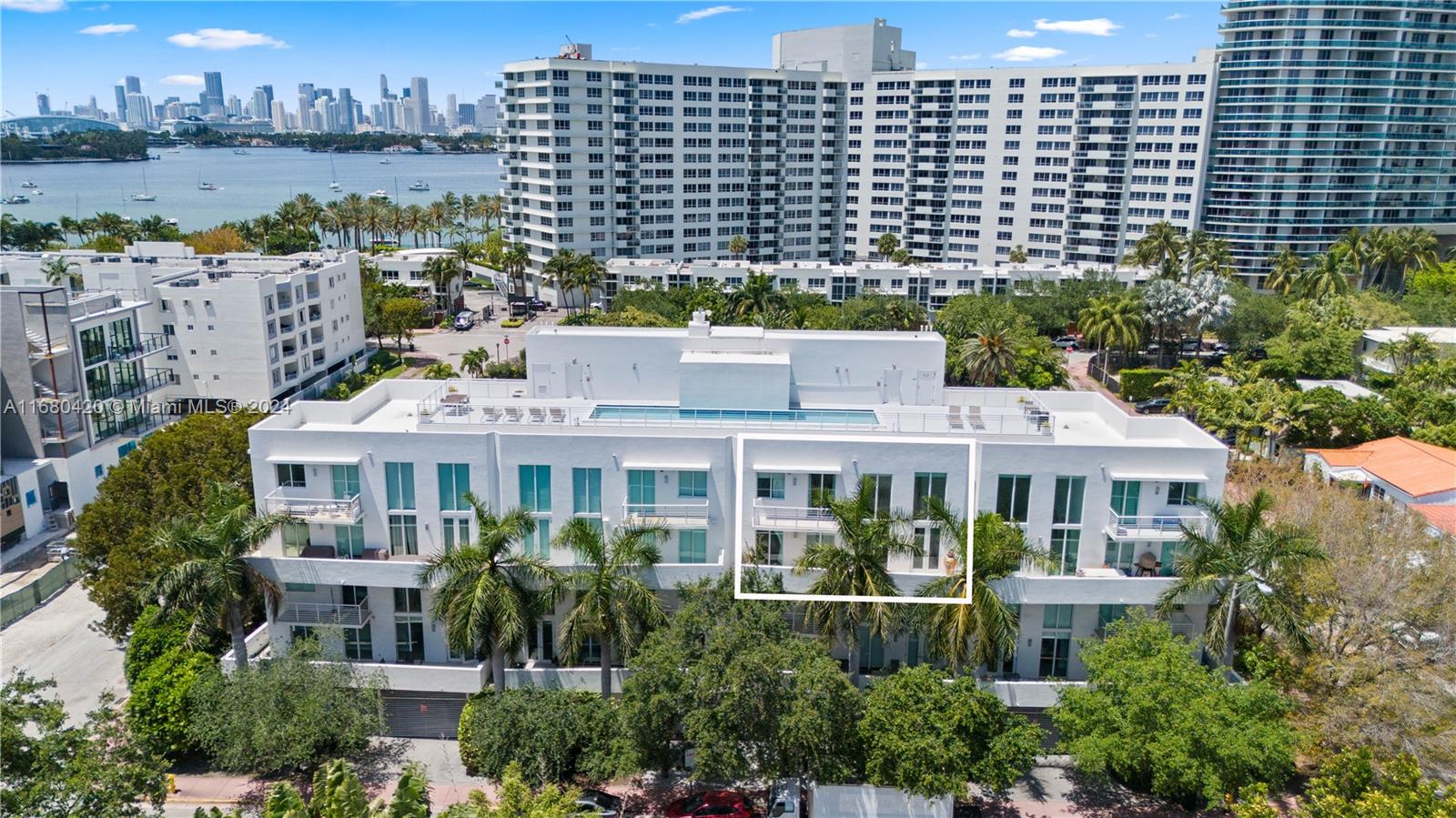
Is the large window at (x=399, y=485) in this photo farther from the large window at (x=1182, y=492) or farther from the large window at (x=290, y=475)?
the large window at (x=1182, y=492)

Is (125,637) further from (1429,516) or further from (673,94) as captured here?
(673,94)

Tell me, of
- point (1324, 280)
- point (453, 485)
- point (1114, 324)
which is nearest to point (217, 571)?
point (453, 485)

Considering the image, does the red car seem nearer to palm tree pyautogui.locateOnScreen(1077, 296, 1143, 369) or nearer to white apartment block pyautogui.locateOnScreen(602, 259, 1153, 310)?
palm tree pyautogui.locateOnScreen(1077, 296, 1143, 369)

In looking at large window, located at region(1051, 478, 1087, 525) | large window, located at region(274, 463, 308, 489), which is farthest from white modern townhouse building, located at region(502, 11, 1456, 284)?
large window, located at region(1051, 478, 1087, 525)

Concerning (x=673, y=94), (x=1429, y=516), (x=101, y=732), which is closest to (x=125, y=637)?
(x=101, y=732)

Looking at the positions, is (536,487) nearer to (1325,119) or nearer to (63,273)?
(63,273)

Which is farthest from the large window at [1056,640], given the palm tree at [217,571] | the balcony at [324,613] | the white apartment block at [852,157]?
the white apartment block at [852,157]
